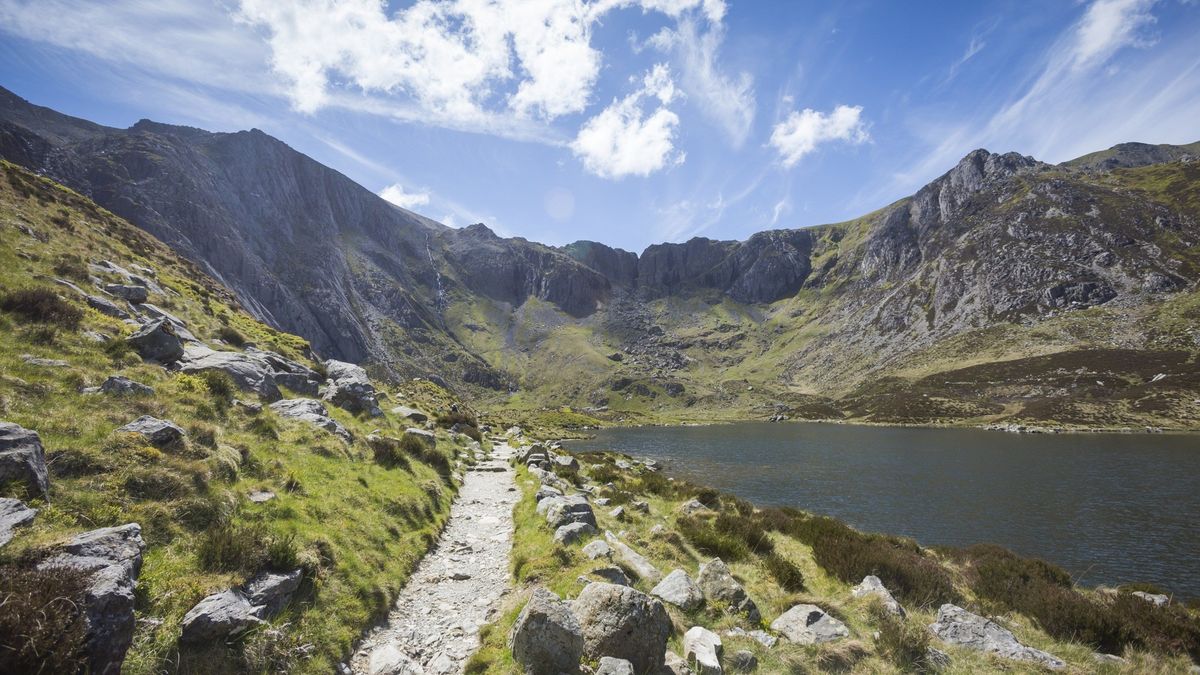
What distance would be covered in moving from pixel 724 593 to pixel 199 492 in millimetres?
14183

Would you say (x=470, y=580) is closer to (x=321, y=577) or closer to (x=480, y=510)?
(x=321, y=577)

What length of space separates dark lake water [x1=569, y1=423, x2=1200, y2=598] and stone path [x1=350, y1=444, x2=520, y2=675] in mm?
32285

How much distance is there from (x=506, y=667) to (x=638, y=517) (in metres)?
16.2

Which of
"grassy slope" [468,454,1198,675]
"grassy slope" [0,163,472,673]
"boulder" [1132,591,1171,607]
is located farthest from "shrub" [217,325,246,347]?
"boulder" [1132,591,1171,607]

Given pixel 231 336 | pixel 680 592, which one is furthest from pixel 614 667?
pixel 231 336

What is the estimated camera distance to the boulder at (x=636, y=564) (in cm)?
1523

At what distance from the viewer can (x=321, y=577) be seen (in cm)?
1150

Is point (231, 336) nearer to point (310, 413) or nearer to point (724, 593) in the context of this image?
point (310, 413)

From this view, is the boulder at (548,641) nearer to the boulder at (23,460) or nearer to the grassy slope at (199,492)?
the grassy slope at (199,492)

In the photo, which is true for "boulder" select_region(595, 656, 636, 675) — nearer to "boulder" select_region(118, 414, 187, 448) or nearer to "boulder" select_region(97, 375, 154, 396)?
"boulder" select_region(118, 414, 187, 448)

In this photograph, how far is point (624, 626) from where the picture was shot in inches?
392

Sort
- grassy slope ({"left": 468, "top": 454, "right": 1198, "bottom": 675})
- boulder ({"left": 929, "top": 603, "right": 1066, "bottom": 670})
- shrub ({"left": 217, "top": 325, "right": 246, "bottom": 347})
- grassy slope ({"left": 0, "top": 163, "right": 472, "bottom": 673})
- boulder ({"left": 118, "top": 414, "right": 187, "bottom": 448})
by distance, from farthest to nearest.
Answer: shrub ({"left": 217, "top": 325, "right": 246, "bottom": 347}), boulder ({"left": 929, "top": 603, "right": 1066, "bottom": 670}), boulder ({"left": 118, "top": 414, "right": 187, "bottom": 448}), grassy slope ({"left": 468, "top": 454, "right": 1198, "bottom": 675}), grassy slope ({"left": 0, "top": 163, "right": 472, "bottom": 673})

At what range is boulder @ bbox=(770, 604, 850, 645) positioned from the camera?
1237 cm

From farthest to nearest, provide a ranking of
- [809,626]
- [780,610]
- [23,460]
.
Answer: [780,610] < [809,626] < [23,460]
